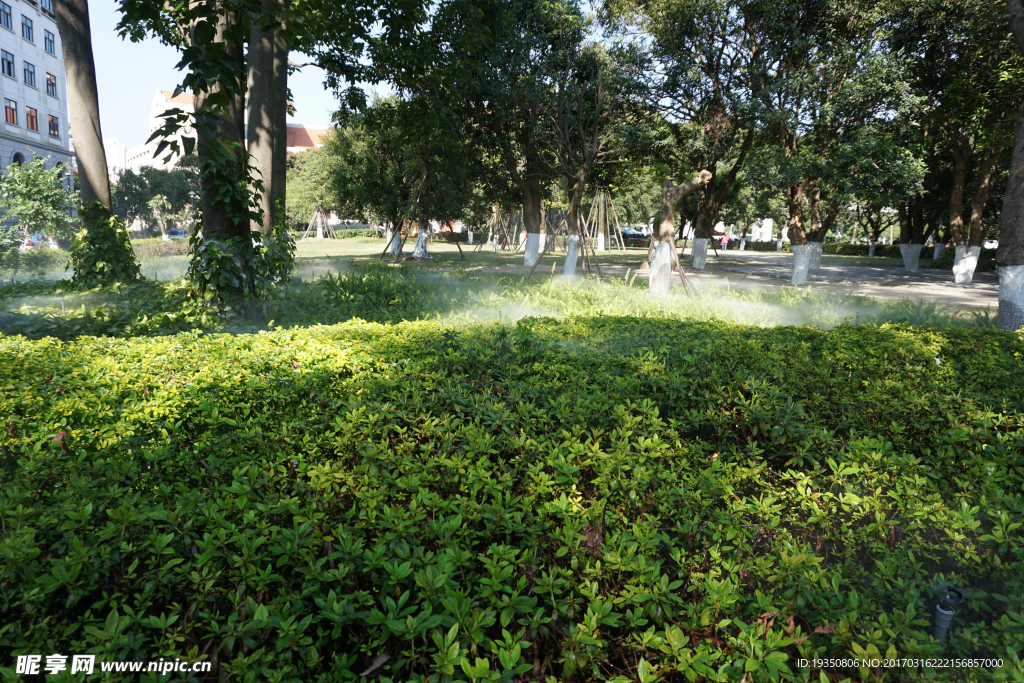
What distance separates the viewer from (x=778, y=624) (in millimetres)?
1719

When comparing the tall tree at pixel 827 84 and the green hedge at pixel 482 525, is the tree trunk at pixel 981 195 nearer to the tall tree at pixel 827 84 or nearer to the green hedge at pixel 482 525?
the tall tree at pixel 827 84

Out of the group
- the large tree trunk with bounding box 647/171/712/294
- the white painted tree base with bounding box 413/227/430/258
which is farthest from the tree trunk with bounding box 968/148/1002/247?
the white painted tree base with bounding box 413/227/430/258

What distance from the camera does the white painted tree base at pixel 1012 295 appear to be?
803 cm

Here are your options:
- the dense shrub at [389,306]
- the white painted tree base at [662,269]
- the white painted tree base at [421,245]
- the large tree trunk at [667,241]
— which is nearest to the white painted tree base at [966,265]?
the dense shrub at [389,306]

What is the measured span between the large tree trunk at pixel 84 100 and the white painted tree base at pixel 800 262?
1800cm

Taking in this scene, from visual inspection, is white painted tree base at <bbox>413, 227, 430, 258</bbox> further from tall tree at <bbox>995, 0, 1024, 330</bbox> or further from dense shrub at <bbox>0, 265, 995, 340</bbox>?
tall tree at <bbox>995, 0, 1024, 330</bbox>

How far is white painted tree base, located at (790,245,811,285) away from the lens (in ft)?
59.6

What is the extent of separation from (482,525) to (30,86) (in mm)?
49827

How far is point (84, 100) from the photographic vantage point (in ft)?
31.9

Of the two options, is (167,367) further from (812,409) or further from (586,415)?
(812,409)

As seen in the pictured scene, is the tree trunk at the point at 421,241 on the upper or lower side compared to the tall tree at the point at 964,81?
lower

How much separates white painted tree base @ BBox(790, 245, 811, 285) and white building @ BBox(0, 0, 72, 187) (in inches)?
1582

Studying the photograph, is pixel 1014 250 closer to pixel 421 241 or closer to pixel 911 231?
pixel 421 241

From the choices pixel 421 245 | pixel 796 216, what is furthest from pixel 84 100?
pixel 796 216
